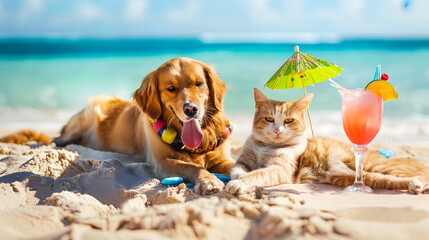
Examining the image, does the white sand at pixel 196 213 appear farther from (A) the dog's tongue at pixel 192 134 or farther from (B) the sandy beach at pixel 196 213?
(A) the dog's tongue at pixel 192 134

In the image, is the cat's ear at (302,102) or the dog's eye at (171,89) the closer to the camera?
the cat's ear at (302,102)

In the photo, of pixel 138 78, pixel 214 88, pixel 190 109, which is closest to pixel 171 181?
pixel 190 109

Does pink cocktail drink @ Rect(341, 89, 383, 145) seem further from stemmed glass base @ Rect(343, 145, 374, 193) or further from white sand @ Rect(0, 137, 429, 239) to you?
white sand @ Rect(0, 137, 429, 239)

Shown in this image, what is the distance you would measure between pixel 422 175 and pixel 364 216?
1.15 metres

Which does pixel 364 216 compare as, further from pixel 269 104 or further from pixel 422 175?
pixel 269 104

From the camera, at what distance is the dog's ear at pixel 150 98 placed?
12.3 ft

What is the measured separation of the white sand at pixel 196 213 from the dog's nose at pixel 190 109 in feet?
2.30

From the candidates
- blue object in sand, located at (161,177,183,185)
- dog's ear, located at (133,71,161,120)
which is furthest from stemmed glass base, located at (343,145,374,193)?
dog's ear, located at (133,71,161,120)

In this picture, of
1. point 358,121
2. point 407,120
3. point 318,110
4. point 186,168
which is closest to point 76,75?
point 318,110

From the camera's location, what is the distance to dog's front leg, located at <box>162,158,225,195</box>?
9.68 ft

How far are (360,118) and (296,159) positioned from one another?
69 cm

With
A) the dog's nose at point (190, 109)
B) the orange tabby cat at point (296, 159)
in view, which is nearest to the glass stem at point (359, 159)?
the orange tabby cat at point (296, 159)

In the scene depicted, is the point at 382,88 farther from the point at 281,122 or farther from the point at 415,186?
the point at 281,122

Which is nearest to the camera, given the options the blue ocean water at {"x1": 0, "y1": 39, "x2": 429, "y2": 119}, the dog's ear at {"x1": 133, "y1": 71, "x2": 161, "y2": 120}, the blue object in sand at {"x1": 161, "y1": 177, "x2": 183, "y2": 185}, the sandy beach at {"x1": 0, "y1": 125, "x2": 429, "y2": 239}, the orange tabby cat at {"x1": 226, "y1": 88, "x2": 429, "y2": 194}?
the sandy beach at {"x1": 0, "y1": 125, "x2": 429, "y2": 239}
